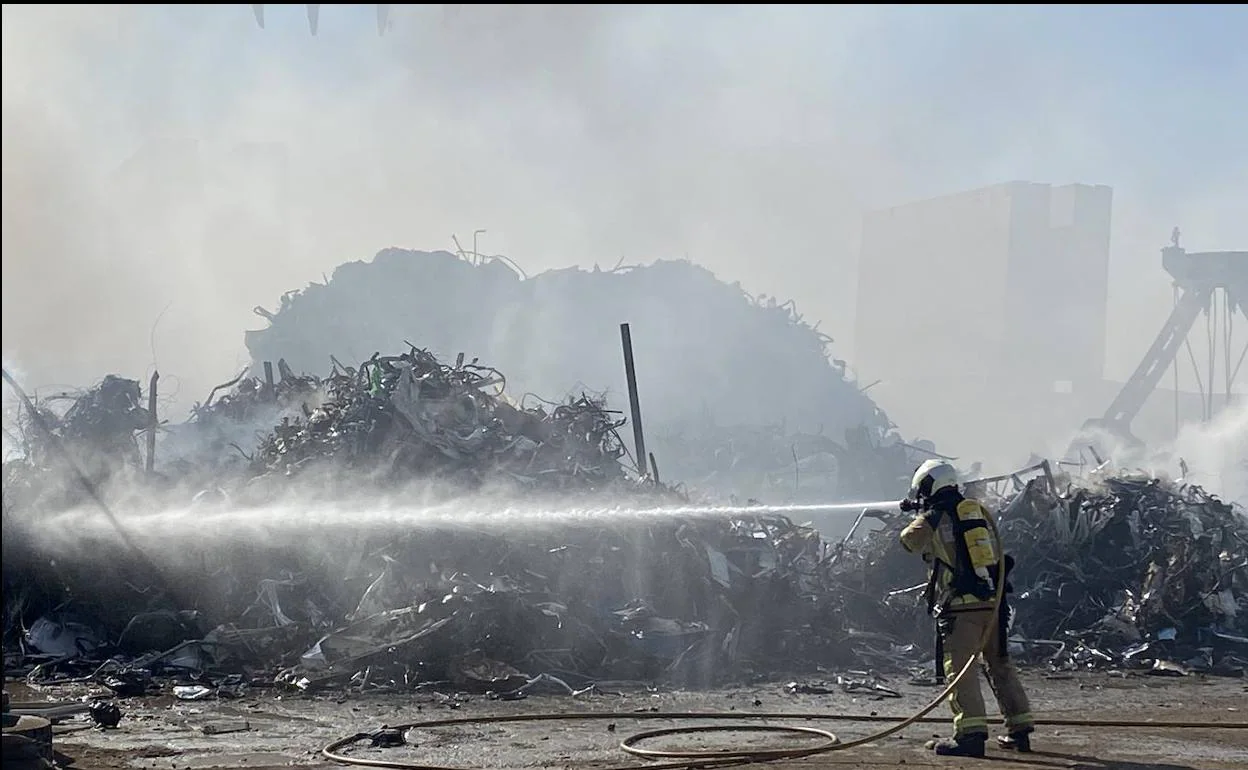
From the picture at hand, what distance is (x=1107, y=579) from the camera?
13.4 meters

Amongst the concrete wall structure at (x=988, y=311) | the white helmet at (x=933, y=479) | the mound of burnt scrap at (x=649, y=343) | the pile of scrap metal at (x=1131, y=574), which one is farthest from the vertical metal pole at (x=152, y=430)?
the concrete wall structure at (x=988, y=311)

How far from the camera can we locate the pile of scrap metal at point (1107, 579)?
1240 cm

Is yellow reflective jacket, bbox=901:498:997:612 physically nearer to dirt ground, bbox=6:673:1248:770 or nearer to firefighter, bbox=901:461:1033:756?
firefighter, bbox=901:461:1033:756

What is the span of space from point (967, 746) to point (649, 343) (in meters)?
25.1

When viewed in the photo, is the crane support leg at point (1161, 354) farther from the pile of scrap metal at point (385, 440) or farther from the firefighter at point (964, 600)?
the firefighter at point (964, 600)

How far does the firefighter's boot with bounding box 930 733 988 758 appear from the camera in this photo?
7105 mm

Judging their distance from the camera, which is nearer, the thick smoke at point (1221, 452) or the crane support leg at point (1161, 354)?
the thick smoke at point (1221, 452)

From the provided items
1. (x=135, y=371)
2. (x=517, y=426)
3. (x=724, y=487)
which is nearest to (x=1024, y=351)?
(x=724, y=487)

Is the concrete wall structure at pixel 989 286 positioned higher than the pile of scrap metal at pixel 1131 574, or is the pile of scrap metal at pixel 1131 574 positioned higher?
the concrete wall structure at pixel 989 286

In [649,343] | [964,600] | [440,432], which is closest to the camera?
[964,600]

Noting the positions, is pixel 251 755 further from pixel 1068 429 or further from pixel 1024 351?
pixel 1024 351

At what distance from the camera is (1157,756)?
7.12m

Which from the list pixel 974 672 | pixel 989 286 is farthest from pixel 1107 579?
pixel 989 286

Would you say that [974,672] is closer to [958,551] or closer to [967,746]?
[967,746]
